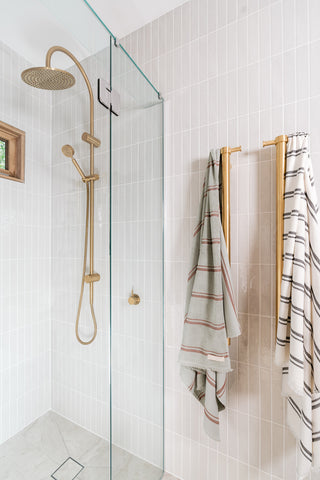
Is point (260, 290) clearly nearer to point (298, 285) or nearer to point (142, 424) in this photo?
point (298, 285)

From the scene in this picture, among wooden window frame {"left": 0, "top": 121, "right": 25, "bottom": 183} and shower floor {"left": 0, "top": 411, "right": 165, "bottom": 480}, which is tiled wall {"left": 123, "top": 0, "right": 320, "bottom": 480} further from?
wooden window frame {"left": 0, "top": 121, "right": 25, "bottom": 183}

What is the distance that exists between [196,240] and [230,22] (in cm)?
95

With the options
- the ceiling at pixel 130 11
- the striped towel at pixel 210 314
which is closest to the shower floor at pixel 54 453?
the striped towel at pixel 210 314

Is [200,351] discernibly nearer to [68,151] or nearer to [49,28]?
[68,151]

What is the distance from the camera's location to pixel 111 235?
3.05 feet

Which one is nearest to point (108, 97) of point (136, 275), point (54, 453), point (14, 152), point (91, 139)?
point (91, 139)

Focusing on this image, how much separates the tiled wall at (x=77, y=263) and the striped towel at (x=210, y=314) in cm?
36

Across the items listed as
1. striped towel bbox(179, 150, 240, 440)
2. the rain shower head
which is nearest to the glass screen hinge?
the rain shower head

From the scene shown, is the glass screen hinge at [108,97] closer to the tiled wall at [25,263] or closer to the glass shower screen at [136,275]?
the glass shower screen at [136,275]

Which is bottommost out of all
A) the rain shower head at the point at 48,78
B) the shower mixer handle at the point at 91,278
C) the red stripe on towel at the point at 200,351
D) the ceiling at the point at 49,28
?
the red stripe on towel at the point at 200,351

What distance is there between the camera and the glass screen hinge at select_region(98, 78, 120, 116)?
35.6 inches

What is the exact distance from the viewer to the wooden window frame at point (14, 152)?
0.68 metres

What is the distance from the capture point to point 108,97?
938mm

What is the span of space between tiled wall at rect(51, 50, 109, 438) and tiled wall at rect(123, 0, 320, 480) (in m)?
0.47
